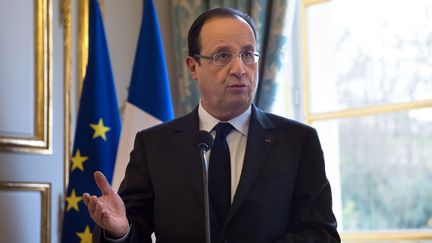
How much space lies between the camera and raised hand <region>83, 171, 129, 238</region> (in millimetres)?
1602

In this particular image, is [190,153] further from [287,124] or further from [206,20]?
[206,20]

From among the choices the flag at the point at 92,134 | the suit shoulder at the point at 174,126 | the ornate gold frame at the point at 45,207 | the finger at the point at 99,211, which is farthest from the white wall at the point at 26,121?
the finger at the point at 99,211

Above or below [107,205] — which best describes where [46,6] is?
above

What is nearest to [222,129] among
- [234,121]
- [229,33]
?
[234,121]

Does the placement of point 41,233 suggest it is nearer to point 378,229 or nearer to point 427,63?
point 378,229

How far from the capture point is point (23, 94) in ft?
9.84

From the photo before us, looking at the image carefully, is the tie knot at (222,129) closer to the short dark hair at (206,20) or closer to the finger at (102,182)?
the short dark hair at (206,20)

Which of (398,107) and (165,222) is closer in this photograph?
(165,222)

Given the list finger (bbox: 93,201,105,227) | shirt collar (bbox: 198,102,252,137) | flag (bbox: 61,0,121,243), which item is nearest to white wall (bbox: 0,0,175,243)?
flag (bbox: 61,0,121,243)

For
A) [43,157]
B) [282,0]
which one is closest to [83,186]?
[43,157]

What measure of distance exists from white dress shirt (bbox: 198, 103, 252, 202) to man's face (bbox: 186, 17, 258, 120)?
2 cm

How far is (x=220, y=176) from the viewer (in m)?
1.79

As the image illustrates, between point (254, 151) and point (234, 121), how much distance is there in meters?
0.13

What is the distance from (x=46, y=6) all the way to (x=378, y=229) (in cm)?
185
